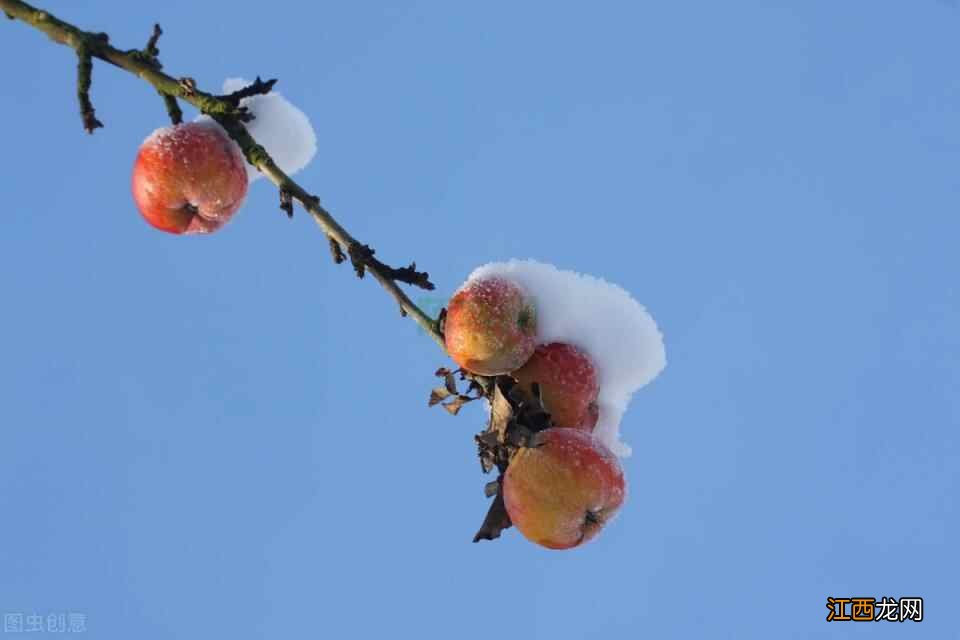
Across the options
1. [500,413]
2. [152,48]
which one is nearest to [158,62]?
[152,48]

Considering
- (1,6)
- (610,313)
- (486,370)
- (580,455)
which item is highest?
(1,6)

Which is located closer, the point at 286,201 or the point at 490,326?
the point at 286,201

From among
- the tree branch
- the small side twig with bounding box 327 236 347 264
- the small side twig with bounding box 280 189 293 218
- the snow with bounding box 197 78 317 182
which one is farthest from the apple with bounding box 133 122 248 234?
the small side twig with bounding box 327 236 347 264

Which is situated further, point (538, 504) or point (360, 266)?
point (538, 504)

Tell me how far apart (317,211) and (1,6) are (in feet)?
3.48

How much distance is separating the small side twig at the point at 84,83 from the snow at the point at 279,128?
0.42 meters

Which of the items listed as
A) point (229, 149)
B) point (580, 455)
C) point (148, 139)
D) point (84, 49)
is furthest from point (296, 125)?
point (580, 455)

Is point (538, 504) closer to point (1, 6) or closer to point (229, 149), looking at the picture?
point (229, 149)

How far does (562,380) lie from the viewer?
2496 millimetres

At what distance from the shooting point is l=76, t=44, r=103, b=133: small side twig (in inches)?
88.3

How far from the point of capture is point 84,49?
88.6 inches

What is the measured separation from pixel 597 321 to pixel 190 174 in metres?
1.30

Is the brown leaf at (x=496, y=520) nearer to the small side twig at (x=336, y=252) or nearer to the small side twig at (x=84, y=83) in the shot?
the small side twig at (x=336, y=252)

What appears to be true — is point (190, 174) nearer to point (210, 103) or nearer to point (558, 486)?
point (210, 103)
